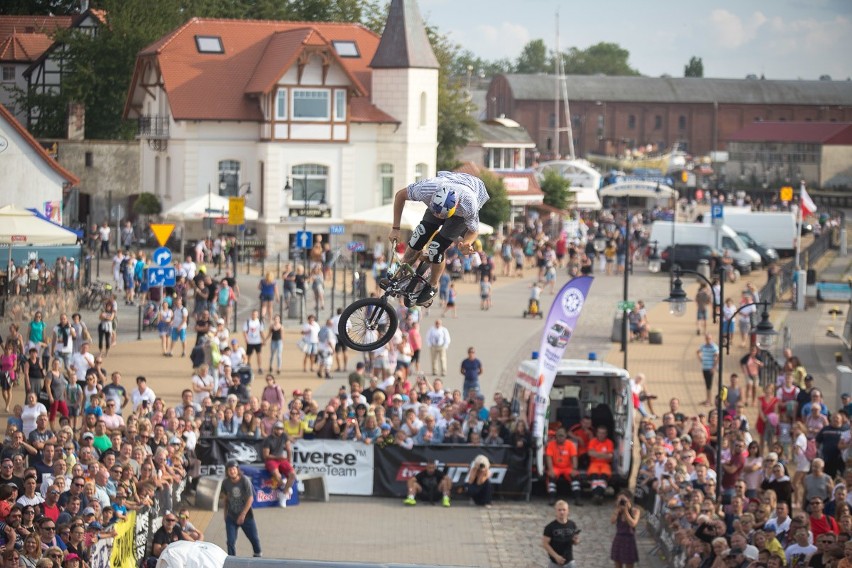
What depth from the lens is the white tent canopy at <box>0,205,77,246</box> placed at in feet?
119

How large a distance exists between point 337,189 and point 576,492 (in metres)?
37.4

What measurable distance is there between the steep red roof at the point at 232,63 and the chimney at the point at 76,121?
24.1 ft

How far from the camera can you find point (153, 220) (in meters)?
62.3

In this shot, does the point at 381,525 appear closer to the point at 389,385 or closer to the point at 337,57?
the point at 389,385

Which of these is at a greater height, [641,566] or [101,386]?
[101,386]

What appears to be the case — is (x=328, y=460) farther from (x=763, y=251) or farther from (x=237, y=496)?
(x=763, y=251)

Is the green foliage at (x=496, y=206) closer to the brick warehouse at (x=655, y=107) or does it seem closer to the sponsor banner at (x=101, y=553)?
the sponsor banner at (x=101, y=553)

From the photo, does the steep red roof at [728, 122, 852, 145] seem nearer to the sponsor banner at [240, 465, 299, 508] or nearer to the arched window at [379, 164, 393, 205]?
the arched window at [379, 164, 393, 205]

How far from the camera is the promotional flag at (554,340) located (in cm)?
2412

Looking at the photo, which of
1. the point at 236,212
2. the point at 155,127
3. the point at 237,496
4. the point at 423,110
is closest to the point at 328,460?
the point at 237,496

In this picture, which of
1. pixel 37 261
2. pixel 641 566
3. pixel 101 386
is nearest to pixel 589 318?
pixel 37 261

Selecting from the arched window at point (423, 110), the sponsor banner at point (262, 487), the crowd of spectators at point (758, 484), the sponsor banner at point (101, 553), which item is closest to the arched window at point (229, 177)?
the arched window at point (423, 110)

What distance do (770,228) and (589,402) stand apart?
44334 millimetres

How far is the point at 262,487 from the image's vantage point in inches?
953
